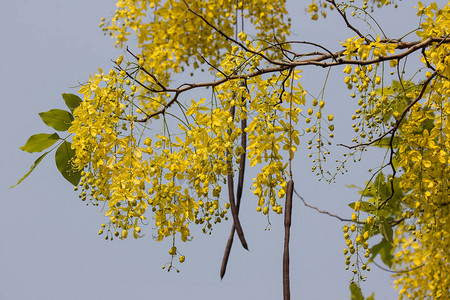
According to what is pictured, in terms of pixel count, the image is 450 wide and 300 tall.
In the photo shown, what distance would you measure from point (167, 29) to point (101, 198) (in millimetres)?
1245

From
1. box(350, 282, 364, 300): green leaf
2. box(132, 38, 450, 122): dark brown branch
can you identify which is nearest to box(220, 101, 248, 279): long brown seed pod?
box(132, 38, 450, 122): dark brown branch

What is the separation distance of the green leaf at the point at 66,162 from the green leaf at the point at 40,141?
0.09ft

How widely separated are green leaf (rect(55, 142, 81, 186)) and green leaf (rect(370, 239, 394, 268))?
144cm

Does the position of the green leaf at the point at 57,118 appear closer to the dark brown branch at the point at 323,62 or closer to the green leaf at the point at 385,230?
the dark brown branch at the point at 323,62

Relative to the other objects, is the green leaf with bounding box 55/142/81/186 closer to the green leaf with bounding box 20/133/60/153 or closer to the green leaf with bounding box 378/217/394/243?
the green leaf with bounding box 20/133/60/153

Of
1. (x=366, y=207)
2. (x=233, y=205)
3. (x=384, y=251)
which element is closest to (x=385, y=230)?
(x=366, y=207)

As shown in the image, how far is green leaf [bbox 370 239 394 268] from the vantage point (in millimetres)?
2609

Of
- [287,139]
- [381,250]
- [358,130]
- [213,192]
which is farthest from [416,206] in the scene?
[381,250]

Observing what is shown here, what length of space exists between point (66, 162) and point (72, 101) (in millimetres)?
151

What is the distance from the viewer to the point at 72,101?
61.1 inches

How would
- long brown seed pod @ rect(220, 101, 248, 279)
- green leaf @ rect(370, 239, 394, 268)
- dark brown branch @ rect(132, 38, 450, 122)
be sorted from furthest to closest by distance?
green leaf @ rect(370, 239, 394, 268) → long brown seed pod @ rect(220, 101, 248, 279) → dark brown branch @ rect(132, 38, 450, 122)

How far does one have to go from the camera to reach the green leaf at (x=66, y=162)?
61.9 inches

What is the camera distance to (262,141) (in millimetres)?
1381

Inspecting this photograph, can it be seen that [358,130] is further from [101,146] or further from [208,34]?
[208,34]
